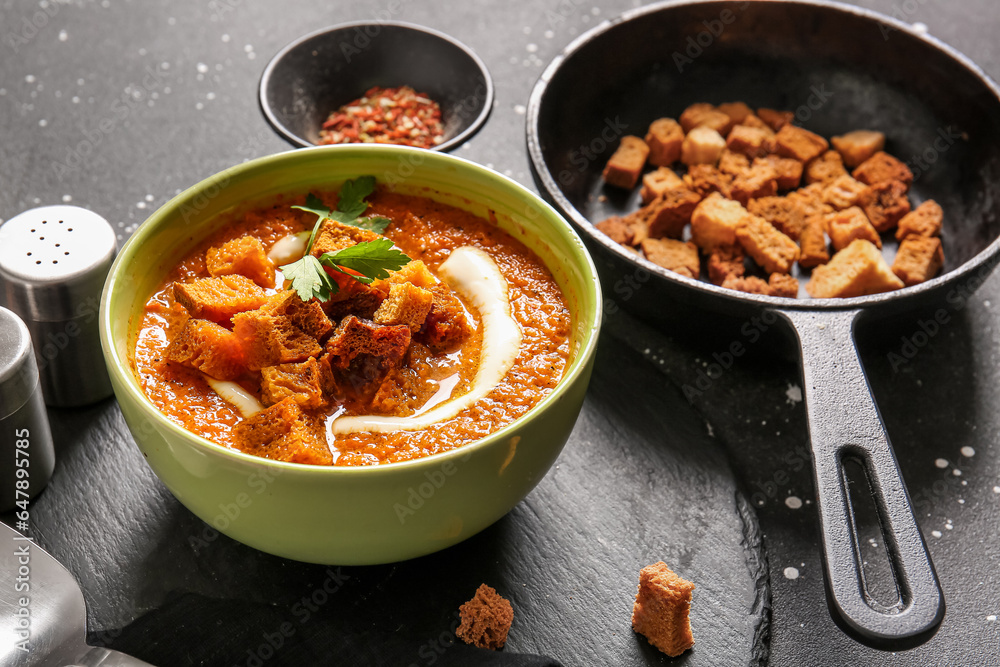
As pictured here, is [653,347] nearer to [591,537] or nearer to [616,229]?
[616,229]

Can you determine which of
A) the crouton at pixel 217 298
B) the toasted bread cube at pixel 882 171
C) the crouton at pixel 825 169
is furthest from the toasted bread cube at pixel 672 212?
the crouton at pixel 217 298

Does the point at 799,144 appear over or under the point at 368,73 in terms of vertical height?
over

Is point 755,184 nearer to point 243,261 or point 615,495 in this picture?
point 615,495

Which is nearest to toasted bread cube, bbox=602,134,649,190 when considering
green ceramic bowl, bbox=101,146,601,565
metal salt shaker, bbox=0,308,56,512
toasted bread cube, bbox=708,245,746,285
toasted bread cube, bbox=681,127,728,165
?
toasted bread cube, bbox=681,127,728,165

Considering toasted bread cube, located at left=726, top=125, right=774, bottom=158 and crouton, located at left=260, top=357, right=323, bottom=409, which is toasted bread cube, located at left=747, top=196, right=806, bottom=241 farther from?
crouton, located at left=260, top=357, right=323, bottom=409

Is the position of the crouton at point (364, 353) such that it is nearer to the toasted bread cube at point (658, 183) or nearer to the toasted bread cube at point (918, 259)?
the toasted bread cube at point (658, 183)

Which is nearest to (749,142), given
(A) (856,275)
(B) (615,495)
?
(A) (856,275)
